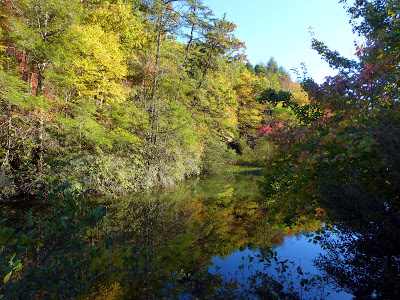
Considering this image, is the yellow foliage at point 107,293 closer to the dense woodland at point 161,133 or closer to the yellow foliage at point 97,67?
the dense woodland at point 161,133

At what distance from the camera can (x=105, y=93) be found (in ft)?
45.0

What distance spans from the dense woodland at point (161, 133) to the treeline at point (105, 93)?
77mm

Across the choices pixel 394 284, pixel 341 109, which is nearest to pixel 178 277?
pixel 394 284

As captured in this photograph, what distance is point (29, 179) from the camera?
10.3m

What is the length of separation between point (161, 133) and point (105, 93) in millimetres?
4192

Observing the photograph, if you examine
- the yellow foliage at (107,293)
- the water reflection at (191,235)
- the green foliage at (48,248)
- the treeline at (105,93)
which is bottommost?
the yellow foliage at (107,293)

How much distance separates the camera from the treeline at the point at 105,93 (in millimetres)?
9836

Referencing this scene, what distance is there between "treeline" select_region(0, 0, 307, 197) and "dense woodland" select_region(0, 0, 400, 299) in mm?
77

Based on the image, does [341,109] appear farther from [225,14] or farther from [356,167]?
[225,14]

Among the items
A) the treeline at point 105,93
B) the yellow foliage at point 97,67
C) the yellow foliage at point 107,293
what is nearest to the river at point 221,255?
the yellow foliage at point 107,293

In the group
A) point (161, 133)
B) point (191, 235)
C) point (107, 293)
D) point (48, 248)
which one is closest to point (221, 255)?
point (191, 235)

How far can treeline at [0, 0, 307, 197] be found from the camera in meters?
9.84

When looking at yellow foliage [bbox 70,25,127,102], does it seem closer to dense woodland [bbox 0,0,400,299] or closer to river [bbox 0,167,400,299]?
dense woodland [bbox 0,0,400,299]

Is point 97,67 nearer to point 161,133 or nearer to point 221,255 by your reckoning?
point 161,133
